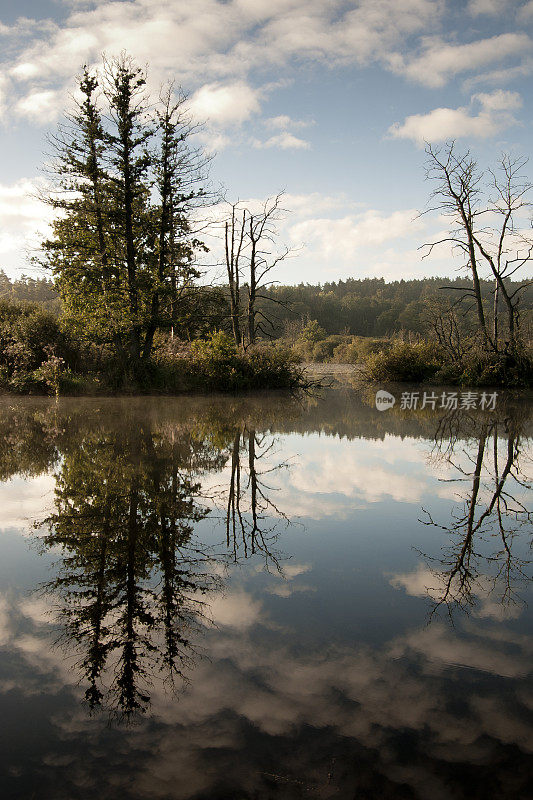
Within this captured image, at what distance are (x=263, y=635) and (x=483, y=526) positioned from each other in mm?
3200

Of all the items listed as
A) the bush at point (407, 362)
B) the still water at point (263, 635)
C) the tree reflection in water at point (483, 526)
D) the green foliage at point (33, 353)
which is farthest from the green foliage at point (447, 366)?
the still water at point (263, 635)

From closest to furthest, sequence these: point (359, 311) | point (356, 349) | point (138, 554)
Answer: point (138, 554)
point (356, 349)
point (359, 311)

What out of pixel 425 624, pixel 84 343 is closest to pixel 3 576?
pixel 425 624

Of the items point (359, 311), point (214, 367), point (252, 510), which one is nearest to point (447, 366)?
point (214, 367)

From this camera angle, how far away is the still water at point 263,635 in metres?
2.23

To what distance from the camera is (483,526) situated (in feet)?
17.8

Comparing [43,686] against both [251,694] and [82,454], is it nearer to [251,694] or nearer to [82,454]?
[251,694]

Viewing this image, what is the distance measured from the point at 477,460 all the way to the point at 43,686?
757 cm

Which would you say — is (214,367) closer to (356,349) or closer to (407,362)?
(407,362)

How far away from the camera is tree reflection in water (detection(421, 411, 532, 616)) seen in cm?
399

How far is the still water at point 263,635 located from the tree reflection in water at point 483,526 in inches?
1.2

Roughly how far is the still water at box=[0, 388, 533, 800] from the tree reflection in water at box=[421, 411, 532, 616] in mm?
30

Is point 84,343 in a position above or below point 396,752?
above

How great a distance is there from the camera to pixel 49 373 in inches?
781
